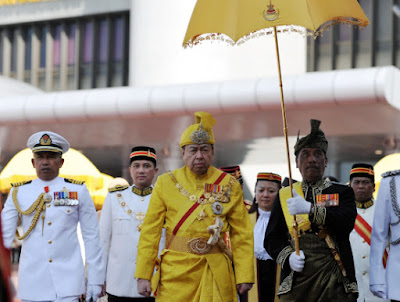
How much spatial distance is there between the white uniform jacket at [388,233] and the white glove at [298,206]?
709mm

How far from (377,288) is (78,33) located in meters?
24.5

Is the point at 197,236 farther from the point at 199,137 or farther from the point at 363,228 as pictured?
the point at 363,228

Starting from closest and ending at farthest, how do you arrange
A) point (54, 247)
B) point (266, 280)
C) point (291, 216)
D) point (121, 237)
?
point (291, 216)
point (54, 247)
point (121, 237)
point (266, 280)

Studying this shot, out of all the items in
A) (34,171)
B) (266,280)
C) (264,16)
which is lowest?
(266,280)

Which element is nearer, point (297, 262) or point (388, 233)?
point (297, 262)

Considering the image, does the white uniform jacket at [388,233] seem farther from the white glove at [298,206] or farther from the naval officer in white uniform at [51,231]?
the naval officer in white uniform at [51,231]

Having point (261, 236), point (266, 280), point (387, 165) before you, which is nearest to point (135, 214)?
point (261, 236)

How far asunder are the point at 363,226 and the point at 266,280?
3.93ft

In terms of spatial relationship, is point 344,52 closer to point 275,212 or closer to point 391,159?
point 391,159

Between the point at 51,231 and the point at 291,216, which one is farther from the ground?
the point at 291,216

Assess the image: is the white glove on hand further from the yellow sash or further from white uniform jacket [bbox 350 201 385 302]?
white uniform jacket [bbox 350 201 385 302]

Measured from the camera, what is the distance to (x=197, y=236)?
5.52 metres

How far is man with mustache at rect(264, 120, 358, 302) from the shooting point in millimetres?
5309

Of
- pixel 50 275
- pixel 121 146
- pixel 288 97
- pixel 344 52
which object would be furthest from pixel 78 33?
pixel 50 275
